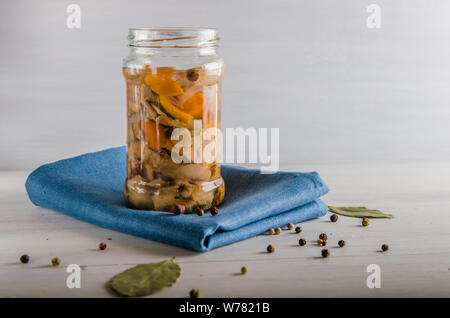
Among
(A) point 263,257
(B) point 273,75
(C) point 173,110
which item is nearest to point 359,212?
(A) point 263,257

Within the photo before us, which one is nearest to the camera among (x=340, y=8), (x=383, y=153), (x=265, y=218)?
(x=265, y=218)

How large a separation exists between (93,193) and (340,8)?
2.88 feet

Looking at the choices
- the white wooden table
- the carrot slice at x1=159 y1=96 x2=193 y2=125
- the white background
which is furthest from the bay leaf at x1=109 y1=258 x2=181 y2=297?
the white background

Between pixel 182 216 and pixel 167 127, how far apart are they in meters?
0.16

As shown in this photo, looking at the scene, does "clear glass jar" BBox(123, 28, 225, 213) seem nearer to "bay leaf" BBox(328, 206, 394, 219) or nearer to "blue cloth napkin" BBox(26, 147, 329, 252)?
"blue cloth napkin" BBox(26, 147, 329, 252)

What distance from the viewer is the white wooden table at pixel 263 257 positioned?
0.81m

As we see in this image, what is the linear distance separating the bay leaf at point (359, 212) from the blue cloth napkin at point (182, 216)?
0.05 meters

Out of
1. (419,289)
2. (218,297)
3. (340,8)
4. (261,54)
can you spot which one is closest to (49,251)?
(218,297)

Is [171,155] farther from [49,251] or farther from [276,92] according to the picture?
[276,92]

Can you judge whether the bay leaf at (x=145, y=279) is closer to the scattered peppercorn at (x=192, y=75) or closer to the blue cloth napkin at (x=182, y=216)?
the blue cloth napkin at (x=182, y=216)

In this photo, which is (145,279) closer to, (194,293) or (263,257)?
(194,293)

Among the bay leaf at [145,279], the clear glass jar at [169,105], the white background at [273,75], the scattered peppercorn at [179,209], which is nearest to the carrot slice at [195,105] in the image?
the clear glass jar at [169,105]

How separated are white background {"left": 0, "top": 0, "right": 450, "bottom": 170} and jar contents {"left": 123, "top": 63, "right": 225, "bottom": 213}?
20.9 inches

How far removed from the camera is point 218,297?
2.57ft
